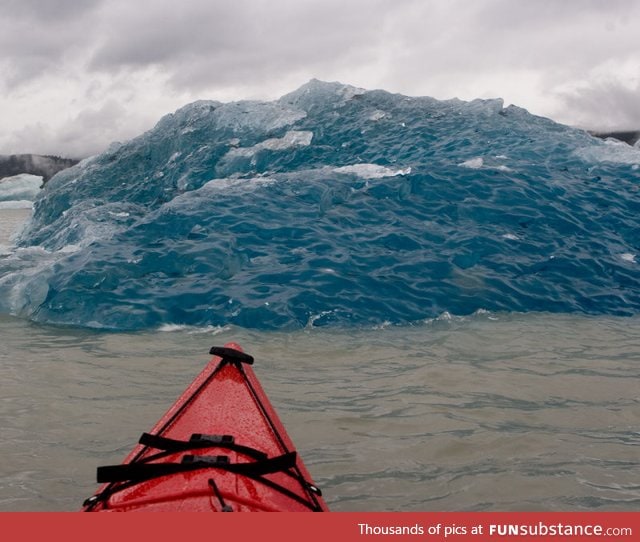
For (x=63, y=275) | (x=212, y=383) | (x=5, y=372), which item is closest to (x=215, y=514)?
(x=212, y=383)

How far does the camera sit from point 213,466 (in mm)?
3066

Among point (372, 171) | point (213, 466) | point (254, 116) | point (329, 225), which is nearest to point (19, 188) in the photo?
point (254, 116)

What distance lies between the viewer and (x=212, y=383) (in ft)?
14.1

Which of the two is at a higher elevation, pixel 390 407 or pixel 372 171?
pixel 372 171

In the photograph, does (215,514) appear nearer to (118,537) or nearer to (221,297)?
(118,537)

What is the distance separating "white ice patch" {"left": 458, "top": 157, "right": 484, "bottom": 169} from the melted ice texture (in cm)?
7

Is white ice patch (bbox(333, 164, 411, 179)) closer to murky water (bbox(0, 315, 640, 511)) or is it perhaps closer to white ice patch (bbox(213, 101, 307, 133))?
white ice patch (bbox(213, 101, 307, 133))

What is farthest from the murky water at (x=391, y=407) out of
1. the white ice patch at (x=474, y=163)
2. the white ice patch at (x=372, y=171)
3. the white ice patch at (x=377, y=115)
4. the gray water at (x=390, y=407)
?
the white ice patch at (x=377, y=115)

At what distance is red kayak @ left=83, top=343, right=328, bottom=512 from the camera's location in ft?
9.48

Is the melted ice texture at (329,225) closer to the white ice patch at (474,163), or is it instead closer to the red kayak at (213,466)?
the white ice patch at (474,163)

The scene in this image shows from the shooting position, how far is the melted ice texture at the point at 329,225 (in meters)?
9.76

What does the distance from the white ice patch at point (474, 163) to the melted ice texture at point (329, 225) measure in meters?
0.07

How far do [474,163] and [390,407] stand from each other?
11399 millimetres

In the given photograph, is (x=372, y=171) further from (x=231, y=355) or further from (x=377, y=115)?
(x=231, y=355)
